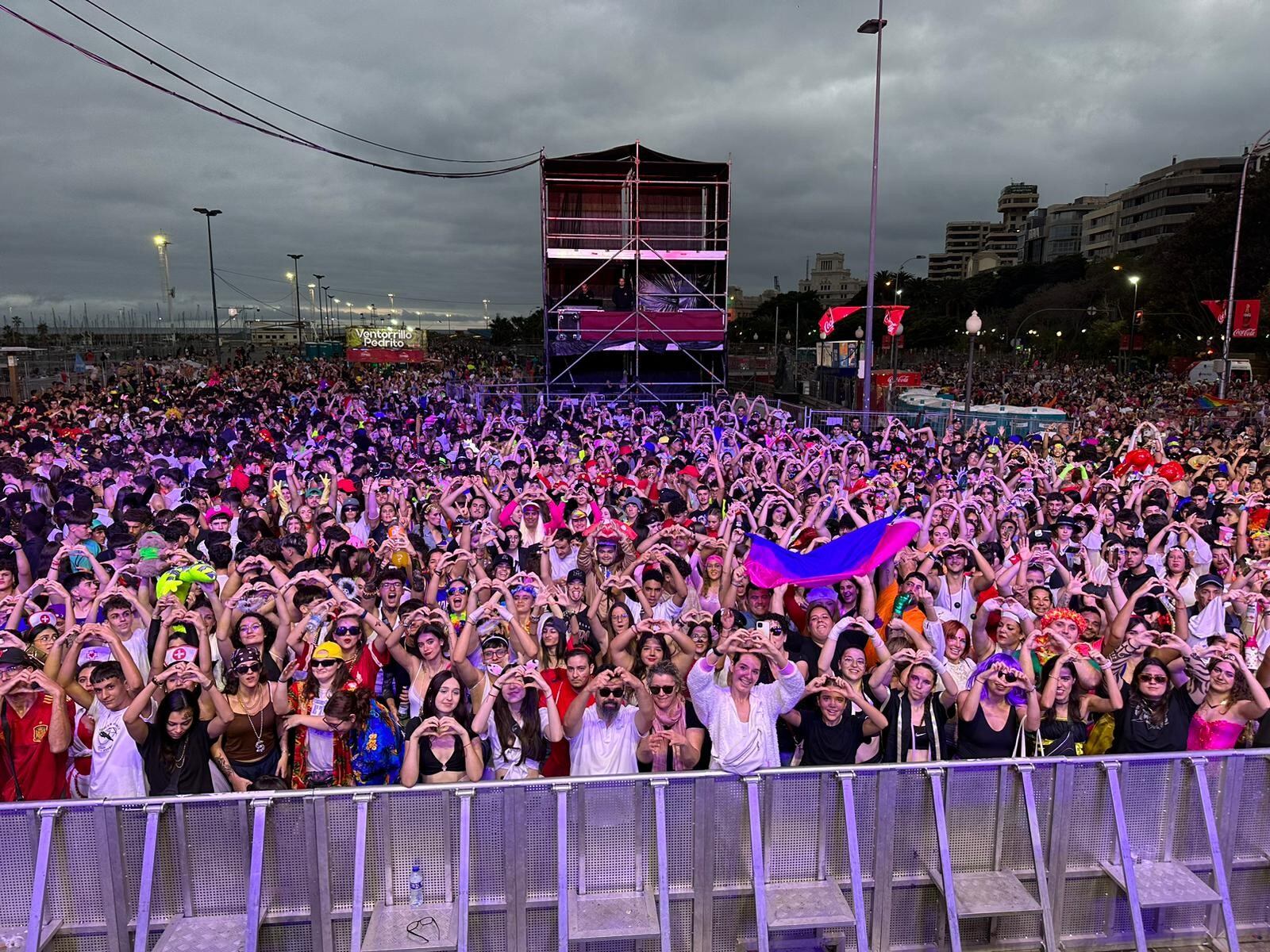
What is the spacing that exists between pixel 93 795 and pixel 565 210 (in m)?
25.9

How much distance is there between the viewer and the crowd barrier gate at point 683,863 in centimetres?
359

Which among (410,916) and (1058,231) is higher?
(1058,231)

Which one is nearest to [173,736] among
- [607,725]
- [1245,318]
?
[607,725]

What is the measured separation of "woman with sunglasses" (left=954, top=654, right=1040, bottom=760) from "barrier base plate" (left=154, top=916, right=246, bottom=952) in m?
3.69

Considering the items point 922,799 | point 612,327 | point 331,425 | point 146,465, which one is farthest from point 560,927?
point 612,327

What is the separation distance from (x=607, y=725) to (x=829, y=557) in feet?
9.72

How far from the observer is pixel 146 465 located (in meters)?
10.6

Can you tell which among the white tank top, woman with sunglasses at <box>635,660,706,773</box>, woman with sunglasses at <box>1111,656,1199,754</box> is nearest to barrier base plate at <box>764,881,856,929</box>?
→ woman with sunglasses at <box>635,660,706,773</box>

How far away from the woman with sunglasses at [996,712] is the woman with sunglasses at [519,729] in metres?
2.23

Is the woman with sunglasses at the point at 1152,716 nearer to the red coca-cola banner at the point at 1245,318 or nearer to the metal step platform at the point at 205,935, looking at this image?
the metal step platform at the point at 205,935

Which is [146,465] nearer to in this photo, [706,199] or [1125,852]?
[1125,852]

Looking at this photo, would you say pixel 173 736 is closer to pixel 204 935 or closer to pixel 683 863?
pixel 204 935

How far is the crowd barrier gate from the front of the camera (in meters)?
3.59

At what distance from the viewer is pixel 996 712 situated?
4.42 meters
